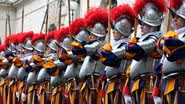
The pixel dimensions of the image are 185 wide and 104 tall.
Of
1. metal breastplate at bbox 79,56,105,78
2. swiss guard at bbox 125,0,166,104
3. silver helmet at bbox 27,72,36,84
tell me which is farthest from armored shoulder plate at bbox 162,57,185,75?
silver helmet at bbox 27,72,36,84

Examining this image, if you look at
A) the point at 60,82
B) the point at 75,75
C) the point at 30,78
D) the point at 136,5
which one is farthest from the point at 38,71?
the point at 136,5

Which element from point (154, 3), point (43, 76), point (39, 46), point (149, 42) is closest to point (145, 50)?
point (149, 42)

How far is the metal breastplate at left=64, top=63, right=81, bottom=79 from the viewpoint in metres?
5.92

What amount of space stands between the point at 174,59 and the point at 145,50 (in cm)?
54

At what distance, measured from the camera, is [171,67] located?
12.6 feet

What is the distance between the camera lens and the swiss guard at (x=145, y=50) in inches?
168

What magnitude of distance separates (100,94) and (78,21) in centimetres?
119

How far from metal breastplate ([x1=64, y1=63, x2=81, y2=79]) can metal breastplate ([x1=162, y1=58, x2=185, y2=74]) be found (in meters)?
2.19

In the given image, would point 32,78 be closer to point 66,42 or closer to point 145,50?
point 66,42

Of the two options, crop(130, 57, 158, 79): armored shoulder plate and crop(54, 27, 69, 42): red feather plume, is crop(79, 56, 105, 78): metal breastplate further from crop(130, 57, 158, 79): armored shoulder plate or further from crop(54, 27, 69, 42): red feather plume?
crop(54, 27, 69, 42): red feather plume

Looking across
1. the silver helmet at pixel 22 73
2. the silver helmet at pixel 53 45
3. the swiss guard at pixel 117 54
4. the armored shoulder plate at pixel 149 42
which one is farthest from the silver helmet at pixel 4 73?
the armored shoulder plate at pixel 149 42

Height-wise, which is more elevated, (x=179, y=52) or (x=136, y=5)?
(x=136, y=5)

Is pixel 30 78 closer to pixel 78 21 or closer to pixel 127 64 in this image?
pixel 78 21

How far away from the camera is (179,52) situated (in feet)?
12.3
